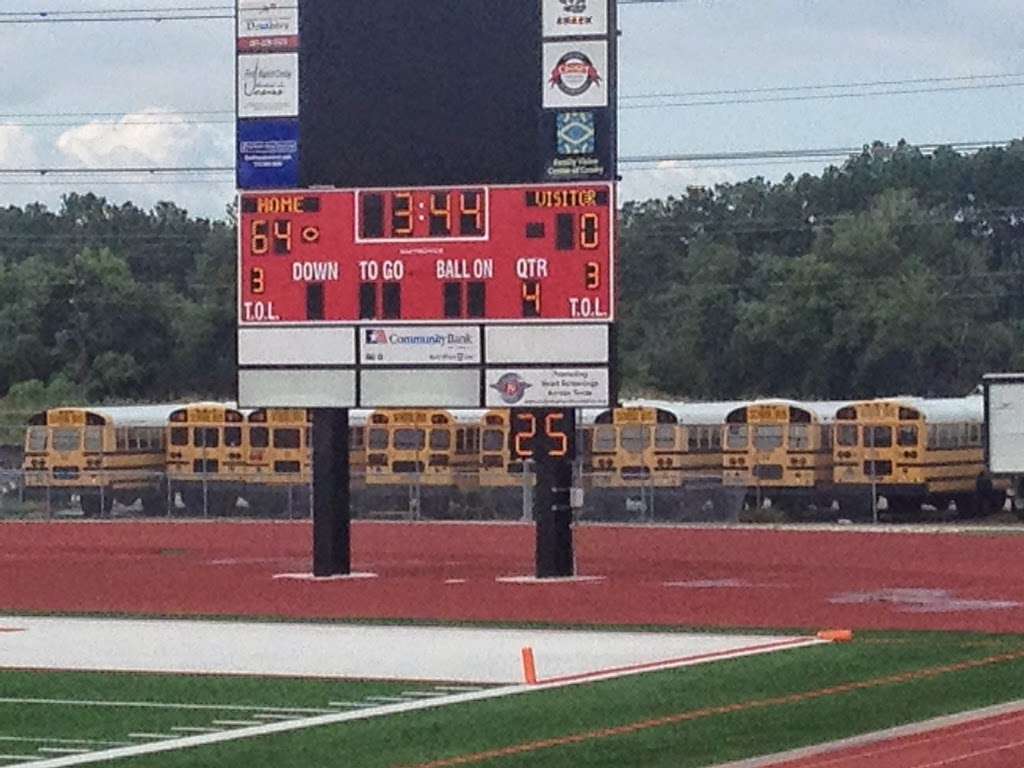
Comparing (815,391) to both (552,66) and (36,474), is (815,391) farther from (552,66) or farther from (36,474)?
(552,66)

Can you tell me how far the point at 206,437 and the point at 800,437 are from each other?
14.2 m

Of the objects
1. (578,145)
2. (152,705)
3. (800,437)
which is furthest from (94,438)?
(152,705)

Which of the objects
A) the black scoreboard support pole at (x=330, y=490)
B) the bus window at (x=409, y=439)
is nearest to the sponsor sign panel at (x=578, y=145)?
the black scoreboard support pole at (x=330, y=490)

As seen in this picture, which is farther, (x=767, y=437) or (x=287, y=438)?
(x=287, y=438)

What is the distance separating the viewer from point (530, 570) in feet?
129

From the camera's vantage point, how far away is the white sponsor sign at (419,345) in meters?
34.2

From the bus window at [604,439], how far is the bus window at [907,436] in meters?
6.81

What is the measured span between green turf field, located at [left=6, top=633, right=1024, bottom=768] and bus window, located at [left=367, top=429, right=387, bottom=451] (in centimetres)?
3455

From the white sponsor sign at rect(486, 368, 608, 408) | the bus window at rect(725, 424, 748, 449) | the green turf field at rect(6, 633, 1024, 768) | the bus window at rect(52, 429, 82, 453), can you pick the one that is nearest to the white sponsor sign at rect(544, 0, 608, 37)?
the white sponsor sign at rect(486, 368, 608, 408)

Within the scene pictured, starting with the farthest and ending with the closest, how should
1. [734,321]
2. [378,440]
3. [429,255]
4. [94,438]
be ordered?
[734,321]
[94,438]
[378,440]
[429,255]

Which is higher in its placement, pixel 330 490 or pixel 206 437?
pixel 206 437

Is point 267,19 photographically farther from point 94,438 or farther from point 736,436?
point 94,438

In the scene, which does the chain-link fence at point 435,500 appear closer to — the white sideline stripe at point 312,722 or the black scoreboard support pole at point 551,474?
the black scoreboard support pole at point 551,474

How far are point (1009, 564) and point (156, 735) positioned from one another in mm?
23144
